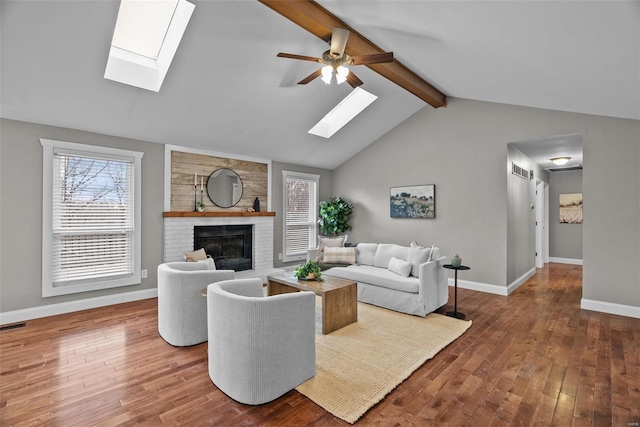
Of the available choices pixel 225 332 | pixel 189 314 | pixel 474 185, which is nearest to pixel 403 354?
pixel 225 332

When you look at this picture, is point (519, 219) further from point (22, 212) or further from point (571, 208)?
point (22, 212)

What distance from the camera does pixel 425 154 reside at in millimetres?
5969

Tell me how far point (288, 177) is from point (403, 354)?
4547mm

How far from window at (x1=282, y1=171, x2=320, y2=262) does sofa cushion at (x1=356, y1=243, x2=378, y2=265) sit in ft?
6.56

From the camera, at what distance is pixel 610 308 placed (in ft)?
13.5

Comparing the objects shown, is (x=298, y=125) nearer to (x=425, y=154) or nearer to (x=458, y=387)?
(x=425, y=154)

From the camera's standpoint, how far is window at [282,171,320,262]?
22.0 ft

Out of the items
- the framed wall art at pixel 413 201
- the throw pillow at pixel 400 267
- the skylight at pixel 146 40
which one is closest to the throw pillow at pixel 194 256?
the skylight at pixel 146 40

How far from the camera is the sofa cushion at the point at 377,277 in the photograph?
3992mm

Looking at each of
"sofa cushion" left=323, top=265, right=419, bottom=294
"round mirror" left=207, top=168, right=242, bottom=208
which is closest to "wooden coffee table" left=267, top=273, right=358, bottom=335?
"sofa cushion" left=323, top=265, right=419, bottom=294

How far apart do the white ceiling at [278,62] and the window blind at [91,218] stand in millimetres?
526

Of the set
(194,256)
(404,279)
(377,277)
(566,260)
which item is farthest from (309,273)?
(566,260)

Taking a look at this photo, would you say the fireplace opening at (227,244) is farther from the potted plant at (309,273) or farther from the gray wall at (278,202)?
the potted plant at (309,273)

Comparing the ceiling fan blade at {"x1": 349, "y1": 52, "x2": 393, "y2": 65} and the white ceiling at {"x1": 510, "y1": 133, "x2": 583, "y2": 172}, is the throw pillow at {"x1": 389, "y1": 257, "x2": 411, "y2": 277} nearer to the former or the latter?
the ceiling fan blade at {"x1": 349, "y1": 52, "x2": 393, "y2": 65}
